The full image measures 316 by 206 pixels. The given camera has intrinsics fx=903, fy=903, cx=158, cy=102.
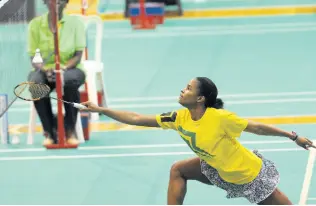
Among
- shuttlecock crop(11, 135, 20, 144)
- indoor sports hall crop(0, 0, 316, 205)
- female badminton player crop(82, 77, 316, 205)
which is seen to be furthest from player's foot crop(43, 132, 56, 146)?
female badminton player crop(82, 77, 316, 205)

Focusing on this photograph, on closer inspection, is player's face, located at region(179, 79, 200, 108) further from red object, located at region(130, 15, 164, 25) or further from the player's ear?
red object, located at region(130, 15, 164, 25)

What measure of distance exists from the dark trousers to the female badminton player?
3024mm

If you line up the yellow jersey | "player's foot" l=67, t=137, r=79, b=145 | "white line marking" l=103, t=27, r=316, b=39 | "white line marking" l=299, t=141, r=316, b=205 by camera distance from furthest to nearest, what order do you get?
1. "white line marking" l=103, t=27, r=316, b=39
2. "player's foot" l=67, t=137, r=79, b=145
3. "white line marking" l=299, t=141, r=316, b=205
4. the yellow jersey

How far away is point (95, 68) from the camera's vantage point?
36.7 feet

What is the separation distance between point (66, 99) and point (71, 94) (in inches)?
3.0

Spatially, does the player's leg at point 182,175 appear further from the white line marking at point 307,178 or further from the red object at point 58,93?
the red object at point 58,93

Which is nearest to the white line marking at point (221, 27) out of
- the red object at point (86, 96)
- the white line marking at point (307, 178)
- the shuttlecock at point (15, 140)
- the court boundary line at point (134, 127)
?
the red object at point (86, 96)

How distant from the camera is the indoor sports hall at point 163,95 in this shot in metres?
8.57

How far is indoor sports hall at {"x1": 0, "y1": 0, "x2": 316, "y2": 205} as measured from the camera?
8.57m

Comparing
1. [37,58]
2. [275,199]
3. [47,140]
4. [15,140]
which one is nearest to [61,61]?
[37,58]

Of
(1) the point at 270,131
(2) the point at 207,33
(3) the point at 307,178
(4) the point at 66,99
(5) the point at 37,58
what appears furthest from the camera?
(2) the point at 207,33

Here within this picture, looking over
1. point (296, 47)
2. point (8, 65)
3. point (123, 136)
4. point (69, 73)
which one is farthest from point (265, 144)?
point (296, 47)

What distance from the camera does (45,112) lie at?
9883mm

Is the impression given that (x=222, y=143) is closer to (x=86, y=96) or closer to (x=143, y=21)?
(x=86, y=96)
